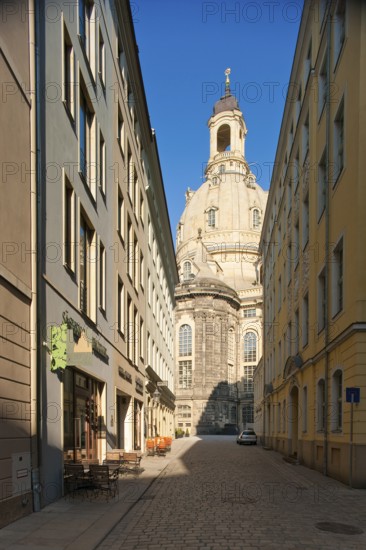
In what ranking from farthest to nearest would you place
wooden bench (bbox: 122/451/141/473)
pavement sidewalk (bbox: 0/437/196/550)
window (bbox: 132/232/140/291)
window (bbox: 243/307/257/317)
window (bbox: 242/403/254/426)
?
window (bbox: 243/307/257/317) → window (bbox: 242/403/254/426) → window (bbox: 132/232/140/291) → wooden bench (bbox: 122/451/141/473) → pavement sidewalk (bbox: 0/437/196/550)

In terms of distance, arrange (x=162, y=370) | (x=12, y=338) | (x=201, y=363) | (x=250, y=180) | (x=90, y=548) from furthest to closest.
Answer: (x=250, y=180)
(x=201, y=363)
(x=162, y=370)
(x=12, y=338)
(x=90, y=548)

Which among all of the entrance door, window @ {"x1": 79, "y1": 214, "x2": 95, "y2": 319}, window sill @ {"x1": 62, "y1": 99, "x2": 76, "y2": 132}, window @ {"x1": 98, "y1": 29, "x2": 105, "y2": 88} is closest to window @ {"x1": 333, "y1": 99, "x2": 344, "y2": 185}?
window @ {"x1": 98, "y1": 29, "x2": 105, "y2": 88}

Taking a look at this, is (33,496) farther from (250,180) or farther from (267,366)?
(250,180)

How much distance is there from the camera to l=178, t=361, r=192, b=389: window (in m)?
77.6

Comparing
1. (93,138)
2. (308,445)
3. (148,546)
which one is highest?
(93,138)

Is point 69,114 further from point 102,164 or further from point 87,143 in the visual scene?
point 102,164

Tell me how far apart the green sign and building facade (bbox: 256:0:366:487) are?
298 inches

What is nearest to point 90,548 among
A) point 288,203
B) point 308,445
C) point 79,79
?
point 79,79

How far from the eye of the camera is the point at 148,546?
25.4 ft

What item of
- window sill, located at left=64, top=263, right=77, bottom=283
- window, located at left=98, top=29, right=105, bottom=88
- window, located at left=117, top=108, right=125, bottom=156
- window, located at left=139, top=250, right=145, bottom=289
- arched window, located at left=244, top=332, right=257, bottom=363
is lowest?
arched window, located at left=244, top=332, right=257, bottom=363

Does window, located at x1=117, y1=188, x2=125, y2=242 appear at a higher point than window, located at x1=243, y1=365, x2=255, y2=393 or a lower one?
higher

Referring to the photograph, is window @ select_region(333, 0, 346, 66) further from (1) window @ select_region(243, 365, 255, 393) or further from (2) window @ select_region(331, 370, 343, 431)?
(1) window @ select_region(243, 365, 255, 393)

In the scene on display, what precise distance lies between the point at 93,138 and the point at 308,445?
45.1ft

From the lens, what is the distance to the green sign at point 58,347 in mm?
10547
